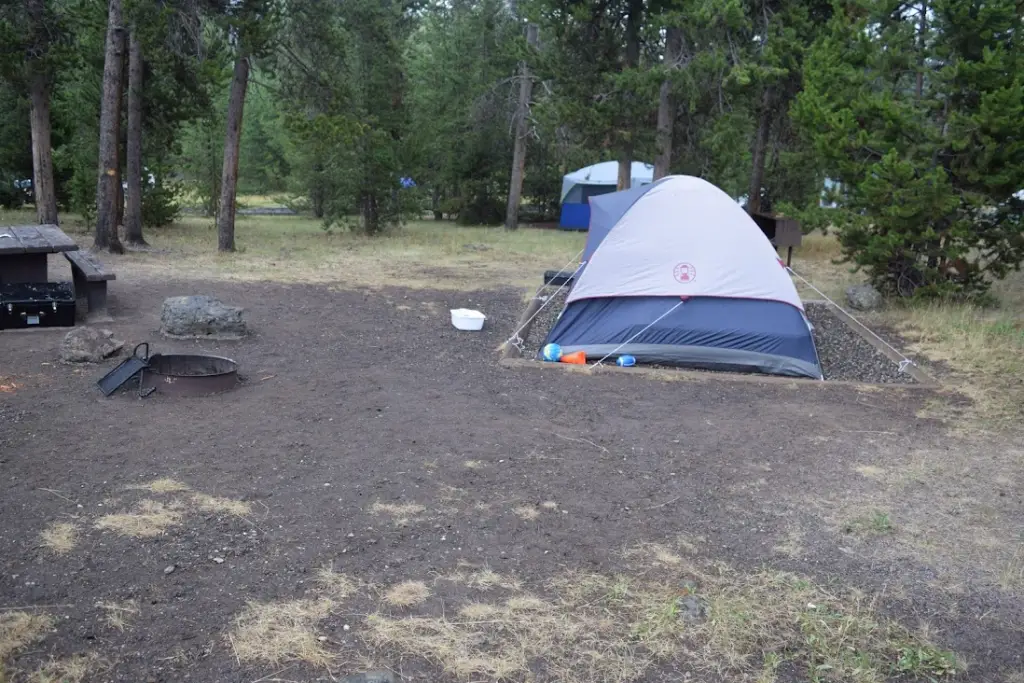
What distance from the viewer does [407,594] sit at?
371 centimetres

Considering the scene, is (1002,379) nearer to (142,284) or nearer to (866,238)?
(866,238)

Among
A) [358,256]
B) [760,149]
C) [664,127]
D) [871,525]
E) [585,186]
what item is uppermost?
[664,127]

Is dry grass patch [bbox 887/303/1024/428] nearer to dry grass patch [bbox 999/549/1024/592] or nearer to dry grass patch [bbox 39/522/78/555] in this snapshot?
dry grass patch [bbox 999/549/1024/592]

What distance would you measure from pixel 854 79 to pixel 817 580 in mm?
7887

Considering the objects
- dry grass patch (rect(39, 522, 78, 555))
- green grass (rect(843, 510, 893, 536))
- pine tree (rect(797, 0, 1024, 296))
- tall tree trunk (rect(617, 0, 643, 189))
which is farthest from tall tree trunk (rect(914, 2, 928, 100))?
dry grass patch (rect(39, 522, 78, 555))

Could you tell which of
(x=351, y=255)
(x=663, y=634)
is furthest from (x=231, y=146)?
(x=663, y=634)

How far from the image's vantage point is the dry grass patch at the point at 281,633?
322 cm

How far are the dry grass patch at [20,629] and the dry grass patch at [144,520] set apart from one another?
73 centimetres

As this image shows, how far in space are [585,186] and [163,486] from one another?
2017 centimetres

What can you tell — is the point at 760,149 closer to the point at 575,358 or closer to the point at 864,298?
the point at 864,298

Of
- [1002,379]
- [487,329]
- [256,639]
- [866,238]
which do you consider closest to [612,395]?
[487,329]

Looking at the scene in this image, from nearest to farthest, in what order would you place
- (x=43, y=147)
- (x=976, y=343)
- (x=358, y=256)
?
(x=976, y=343) → (x=358, y=256) → (x=43, y=147)

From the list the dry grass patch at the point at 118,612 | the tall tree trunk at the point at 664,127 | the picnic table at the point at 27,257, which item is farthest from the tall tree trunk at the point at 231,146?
the dry grass patch at the point at 118,612

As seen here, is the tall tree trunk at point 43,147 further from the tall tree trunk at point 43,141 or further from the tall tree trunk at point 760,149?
the tall tree trunk at point 760,149
